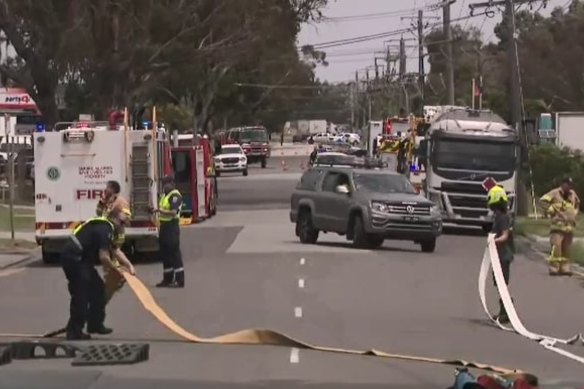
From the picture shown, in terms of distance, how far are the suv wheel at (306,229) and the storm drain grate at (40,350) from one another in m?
17.7

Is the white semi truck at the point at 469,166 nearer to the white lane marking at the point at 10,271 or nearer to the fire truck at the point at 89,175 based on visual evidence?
the fire truck at the point at 89,175

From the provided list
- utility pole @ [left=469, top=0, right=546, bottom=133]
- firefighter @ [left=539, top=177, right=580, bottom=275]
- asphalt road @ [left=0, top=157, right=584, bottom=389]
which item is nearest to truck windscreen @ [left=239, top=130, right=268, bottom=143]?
utility pole @ [left=469, top=0, right=546, bottom=133]

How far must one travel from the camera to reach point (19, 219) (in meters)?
43.3

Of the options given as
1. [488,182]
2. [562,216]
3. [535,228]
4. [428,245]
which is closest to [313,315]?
[562,216]

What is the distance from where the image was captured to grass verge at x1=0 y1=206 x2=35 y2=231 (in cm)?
3997

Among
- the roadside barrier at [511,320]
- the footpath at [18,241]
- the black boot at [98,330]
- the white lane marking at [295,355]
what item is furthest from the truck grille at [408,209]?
the white lane marking at [295,355]

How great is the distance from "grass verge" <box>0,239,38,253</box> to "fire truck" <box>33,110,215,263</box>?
158 inches

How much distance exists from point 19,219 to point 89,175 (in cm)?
1583

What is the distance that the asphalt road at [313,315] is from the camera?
13.4 meters

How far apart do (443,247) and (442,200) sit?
15.1 feet

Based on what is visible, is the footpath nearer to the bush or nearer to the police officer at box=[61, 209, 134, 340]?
the police officer at box=[61, 209, 134, 340]

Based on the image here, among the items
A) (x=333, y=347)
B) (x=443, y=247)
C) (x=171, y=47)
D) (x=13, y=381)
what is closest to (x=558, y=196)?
(x=443, y=247)

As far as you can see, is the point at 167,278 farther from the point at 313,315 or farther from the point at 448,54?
the point at 448,54

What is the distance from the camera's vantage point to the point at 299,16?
57.4 metres
